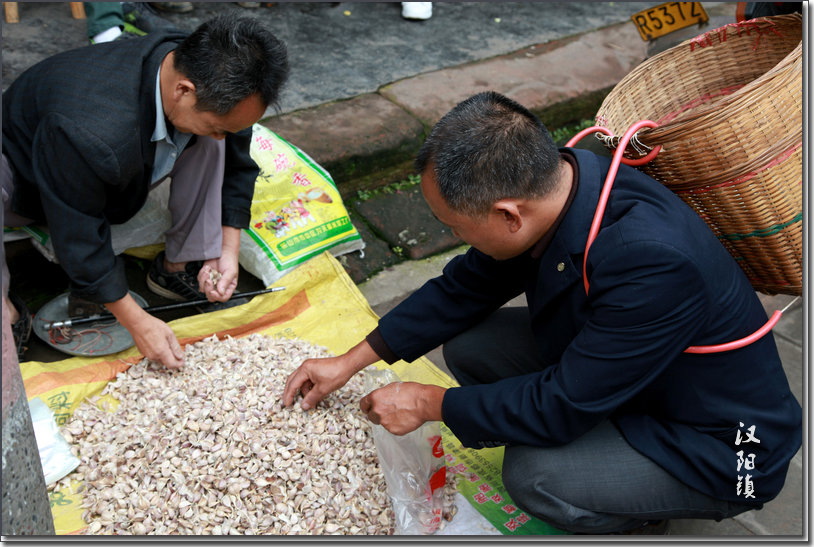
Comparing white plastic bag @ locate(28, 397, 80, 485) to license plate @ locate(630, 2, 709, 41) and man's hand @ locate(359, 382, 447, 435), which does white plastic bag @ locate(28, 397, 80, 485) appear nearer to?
man's hand @ locate(359, 382, 447, 435)

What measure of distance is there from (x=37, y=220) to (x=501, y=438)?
66.7 inches

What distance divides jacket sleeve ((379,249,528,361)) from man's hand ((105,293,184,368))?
70 centimetres

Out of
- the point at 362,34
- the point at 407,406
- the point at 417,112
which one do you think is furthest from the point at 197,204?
the point at 362,34

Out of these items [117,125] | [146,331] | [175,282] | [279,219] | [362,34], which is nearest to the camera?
[117,125]

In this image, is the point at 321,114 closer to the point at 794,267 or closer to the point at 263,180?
the point at 263,180

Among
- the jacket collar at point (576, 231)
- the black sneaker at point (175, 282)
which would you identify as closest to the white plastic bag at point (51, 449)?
the black sneaker at point (175, 282)

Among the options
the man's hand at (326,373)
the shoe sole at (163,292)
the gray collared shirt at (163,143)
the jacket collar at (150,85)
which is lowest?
the shoe sole at (163,292)

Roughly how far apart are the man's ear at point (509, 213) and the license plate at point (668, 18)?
2.29 metres

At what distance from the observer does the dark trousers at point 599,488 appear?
1786 millimetres

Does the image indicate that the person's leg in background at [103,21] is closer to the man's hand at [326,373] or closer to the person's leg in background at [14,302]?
the person's leg in background at [14,302]

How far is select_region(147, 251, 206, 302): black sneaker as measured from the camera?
2746 millimetres

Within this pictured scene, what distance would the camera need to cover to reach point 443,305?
6.96 feet

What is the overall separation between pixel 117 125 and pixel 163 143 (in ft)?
0.67

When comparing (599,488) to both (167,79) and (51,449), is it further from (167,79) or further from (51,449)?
(167,79)
